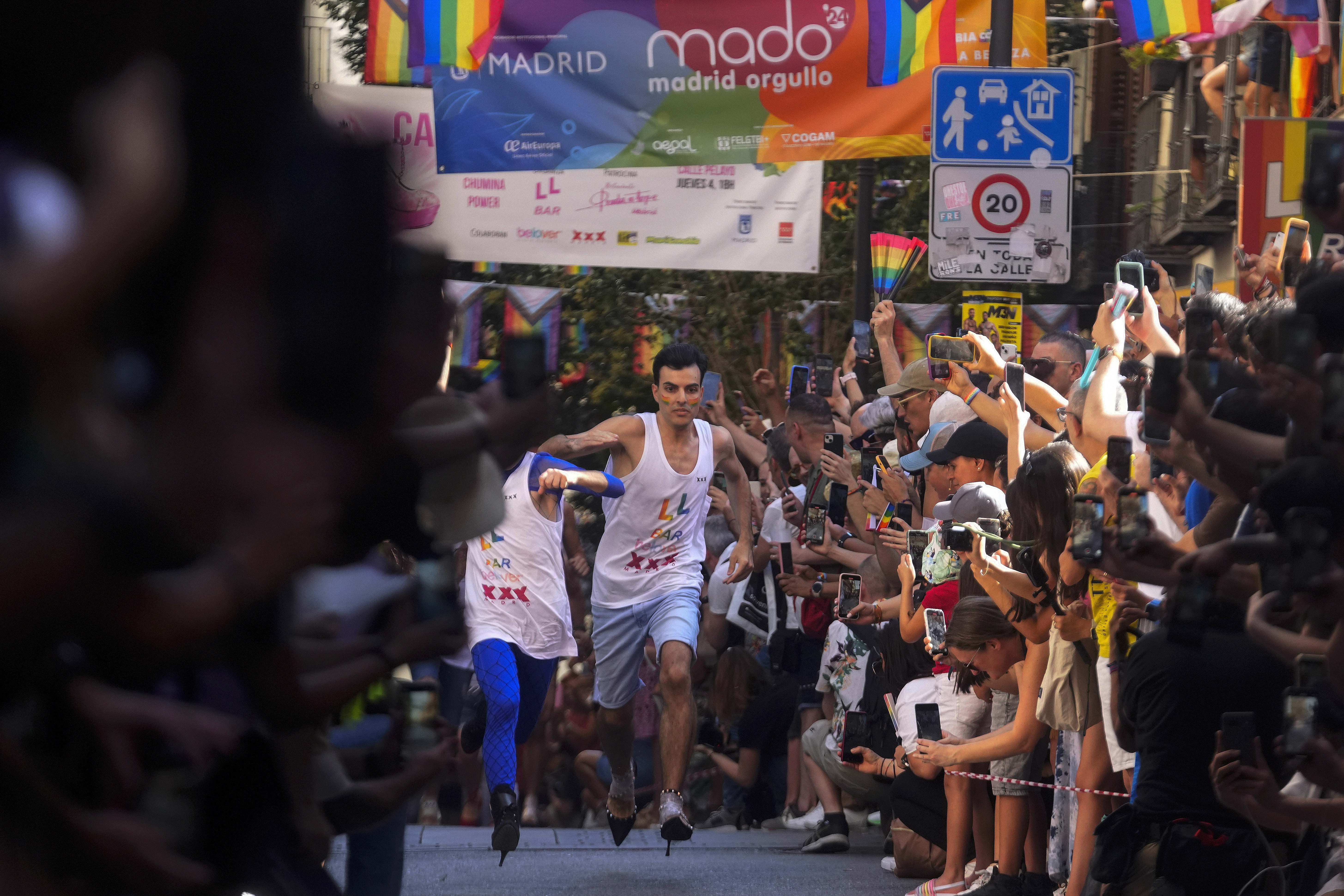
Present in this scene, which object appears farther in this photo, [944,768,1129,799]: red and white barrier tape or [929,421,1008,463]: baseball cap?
[929,421,1008,463]: baseball cap

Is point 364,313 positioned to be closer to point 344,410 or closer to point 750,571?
point 344,410

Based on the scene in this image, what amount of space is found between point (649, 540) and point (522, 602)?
Answer: 2.67 feet

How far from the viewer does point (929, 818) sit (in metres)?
7.27

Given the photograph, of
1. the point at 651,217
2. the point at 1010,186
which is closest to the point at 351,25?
the point at 1010,186

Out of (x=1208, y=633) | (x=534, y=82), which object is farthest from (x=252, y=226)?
(x=534, y=82)

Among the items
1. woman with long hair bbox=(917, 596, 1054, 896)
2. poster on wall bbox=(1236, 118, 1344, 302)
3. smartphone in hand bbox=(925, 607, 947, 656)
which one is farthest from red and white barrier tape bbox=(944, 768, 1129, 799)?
poster on wall bbox=(1236, 118, 1344, 302)

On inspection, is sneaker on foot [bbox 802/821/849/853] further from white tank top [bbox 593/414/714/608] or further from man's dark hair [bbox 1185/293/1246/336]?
man's dark hair [bbox 1185/293/1246/336]

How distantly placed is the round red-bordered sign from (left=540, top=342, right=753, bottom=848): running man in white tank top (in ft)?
5.70

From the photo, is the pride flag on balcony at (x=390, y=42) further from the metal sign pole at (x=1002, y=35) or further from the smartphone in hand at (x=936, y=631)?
the smartphone in hand at (x=936, y=631)

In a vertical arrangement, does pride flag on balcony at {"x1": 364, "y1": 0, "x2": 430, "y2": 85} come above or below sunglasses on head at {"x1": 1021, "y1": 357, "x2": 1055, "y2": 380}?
above

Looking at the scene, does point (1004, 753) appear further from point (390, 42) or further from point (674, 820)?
point (390, 42)

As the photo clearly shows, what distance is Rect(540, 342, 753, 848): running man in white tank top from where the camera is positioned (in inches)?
A: 341

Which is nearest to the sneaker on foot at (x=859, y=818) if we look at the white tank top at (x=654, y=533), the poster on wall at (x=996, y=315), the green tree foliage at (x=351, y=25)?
the white tank top at (x=654, y=533)

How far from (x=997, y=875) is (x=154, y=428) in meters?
5.55
